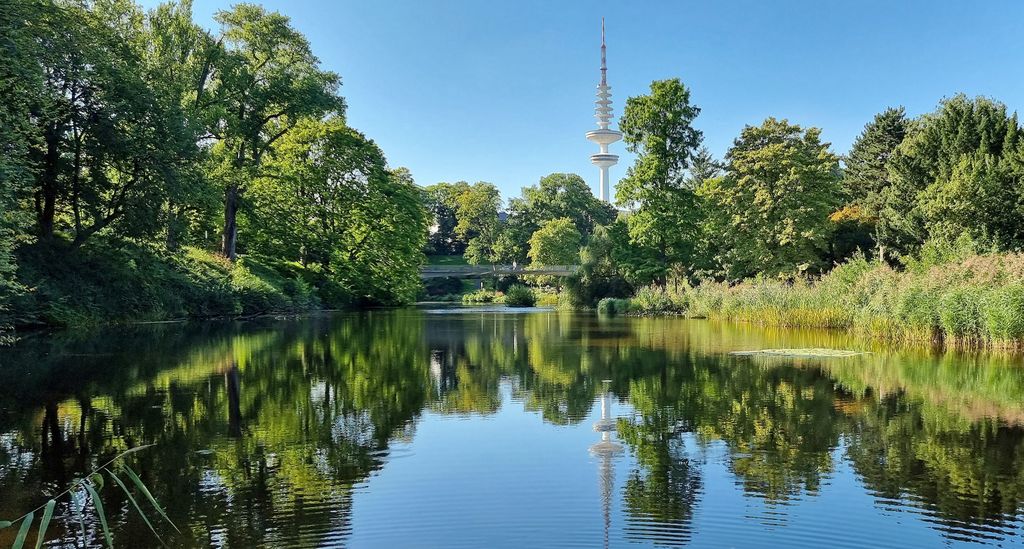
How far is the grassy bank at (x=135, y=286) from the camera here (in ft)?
75.5

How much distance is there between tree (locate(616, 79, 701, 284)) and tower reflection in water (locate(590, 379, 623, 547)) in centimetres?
3320

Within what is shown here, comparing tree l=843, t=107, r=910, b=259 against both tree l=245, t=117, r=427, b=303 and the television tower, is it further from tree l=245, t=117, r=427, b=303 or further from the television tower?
the television tower

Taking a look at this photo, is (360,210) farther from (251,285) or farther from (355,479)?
(355,479)

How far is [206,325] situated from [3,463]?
21.8 metres

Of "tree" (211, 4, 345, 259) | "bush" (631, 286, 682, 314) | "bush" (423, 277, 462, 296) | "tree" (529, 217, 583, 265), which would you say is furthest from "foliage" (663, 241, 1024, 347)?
"bush" (423, 277, 462, 296)

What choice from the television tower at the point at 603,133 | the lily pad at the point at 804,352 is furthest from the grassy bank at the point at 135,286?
the television tower at the point at 603,133

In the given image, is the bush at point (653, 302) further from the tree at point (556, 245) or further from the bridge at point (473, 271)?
the tree at point (556, 245)

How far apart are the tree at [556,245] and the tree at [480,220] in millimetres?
12929

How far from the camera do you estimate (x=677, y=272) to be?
4350cm

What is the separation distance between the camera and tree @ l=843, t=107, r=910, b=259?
4050cm

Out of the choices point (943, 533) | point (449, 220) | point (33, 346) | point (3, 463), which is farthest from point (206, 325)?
point (449, 220)

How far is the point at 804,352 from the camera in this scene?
53.9 ft

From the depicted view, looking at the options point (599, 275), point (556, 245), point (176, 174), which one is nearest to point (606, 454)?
point (176, 174)

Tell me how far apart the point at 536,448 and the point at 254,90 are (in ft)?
108
